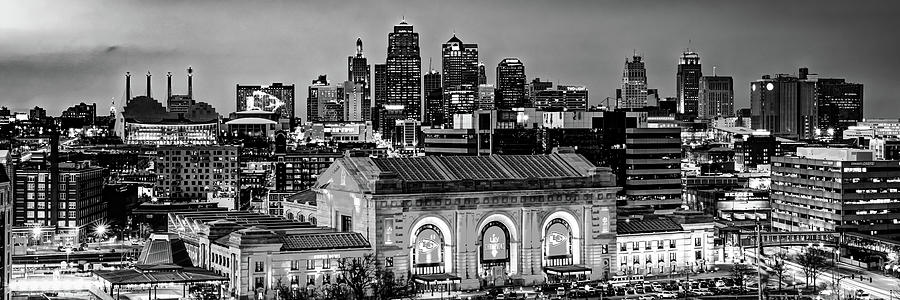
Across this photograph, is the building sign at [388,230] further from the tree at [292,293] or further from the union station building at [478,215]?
the tree at [292,293]

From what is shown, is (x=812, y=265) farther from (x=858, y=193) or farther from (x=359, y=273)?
(x=858, y=193)

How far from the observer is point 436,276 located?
456 ft

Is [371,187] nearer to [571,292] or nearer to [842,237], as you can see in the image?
[571,292]

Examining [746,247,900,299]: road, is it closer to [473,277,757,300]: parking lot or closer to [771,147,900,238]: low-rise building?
[473,277,757,300]: parking lot

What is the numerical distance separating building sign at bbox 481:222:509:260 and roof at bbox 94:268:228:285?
27404 millimetres

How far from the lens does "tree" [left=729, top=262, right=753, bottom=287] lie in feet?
463

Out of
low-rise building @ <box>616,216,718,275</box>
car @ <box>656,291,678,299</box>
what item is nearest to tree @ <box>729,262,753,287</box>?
low-rise building @ <box>616,216,718,275</box>

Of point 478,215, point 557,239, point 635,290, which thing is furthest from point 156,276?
point 635,290

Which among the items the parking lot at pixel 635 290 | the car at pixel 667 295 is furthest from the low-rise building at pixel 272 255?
the car at pixel 667 295

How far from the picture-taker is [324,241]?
13475cm

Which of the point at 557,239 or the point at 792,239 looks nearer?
the point at 557,239

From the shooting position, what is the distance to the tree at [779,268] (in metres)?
137

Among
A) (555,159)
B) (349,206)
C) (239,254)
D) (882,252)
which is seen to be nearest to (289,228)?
(349,206)

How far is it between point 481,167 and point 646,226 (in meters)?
20.5
